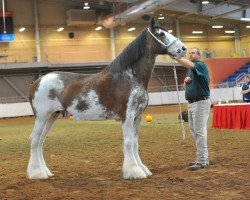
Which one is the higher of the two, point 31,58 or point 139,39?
→ point 31,58

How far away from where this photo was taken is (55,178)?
723 centimetres

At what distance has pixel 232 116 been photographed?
1511 cm

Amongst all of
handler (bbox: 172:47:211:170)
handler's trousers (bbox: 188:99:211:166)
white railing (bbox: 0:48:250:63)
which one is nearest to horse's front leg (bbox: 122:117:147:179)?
handler (bbox: 172:47:211:170)

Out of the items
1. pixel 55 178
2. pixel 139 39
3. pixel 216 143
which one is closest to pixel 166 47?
pixel 139 39

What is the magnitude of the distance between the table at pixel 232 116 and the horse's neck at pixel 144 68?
8.21m

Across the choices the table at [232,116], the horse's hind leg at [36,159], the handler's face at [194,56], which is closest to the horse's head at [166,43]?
the handler's face at [194,56]

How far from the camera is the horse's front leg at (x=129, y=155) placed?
6.79 meters

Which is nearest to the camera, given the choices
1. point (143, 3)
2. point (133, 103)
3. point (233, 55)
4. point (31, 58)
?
point (133, 103)

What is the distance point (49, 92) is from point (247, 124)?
908cm

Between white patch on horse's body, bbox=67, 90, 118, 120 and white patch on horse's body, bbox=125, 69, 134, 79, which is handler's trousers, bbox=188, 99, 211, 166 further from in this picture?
white patch on horse's body, bbox=67, 90, 118, 120

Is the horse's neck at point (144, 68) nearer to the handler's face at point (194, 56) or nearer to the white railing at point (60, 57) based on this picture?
the handler's face at point (194, 56)

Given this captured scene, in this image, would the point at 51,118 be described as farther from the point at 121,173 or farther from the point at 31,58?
the point at 31,58

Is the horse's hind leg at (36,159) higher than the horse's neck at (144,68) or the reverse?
the reverse

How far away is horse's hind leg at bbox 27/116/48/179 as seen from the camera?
23.8 feet
